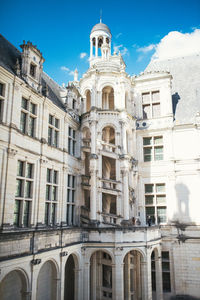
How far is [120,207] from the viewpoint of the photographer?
17.7 metres

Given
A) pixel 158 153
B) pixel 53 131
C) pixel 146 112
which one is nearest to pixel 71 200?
pixel 53 131

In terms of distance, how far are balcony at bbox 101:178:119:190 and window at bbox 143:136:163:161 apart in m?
4.53

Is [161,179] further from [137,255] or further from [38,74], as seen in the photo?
[38,74]

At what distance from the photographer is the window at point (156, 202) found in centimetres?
2044

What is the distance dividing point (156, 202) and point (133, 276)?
18.7 ft

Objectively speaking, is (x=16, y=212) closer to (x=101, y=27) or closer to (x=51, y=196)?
(x=51, y=196)

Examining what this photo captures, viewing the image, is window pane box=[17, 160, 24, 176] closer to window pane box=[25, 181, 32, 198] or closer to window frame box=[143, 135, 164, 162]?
window pane box=[25, 181, 32, 198]

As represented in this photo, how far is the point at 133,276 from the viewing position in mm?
17828

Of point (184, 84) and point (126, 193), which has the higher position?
point (184, 84)

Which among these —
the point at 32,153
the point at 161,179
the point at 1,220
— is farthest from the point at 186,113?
the point at 1,220

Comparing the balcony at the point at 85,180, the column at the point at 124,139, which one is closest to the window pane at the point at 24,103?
the balcony at the point at 85,180

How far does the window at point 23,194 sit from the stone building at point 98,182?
0.18 ft

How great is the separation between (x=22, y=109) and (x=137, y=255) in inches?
475

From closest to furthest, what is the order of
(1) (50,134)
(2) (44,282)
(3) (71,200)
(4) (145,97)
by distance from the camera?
(2) (44,282) → (1) (50,134) → (3) (71,200) → (4) (145,97)
